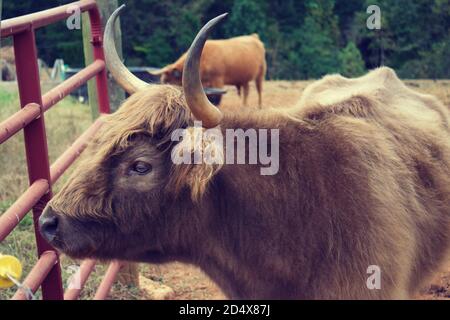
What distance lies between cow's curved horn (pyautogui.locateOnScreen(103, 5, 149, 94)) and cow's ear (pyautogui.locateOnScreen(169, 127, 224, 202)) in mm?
719

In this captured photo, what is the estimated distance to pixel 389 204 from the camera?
345cm

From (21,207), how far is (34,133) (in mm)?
432

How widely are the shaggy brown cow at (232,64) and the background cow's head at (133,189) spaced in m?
10.6

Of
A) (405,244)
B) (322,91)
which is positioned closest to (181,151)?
(405,244)

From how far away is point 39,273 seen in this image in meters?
3.10

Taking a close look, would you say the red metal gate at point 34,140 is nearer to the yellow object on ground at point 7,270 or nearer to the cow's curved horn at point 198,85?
the yellow object on ground at point 7,270

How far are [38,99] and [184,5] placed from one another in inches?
572

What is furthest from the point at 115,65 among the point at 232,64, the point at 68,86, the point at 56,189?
the point at 232,64

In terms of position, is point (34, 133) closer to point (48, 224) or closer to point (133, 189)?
point (48, 224)

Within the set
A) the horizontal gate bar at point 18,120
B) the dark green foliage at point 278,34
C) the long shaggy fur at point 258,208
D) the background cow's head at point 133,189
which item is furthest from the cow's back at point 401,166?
the dark green foliage at point 278,34

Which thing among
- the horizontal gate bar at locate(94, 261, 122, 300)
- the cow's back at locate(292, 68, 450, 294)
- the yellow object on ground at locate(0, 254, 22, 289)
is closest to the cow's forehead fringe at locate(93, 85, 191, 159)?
the cow's back at locate(292, 68, 450, 294)

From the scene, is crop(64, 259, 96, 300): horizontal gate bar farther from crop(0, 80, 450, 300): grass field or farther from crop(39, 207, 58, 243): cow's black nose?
crop(39, 207, 58, 243): cow's black nose

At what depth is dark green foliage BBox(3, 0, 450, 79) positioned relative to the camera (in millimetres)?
14844

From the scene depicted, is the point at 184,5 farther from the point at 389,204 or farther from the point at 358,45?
the point at 389,204
